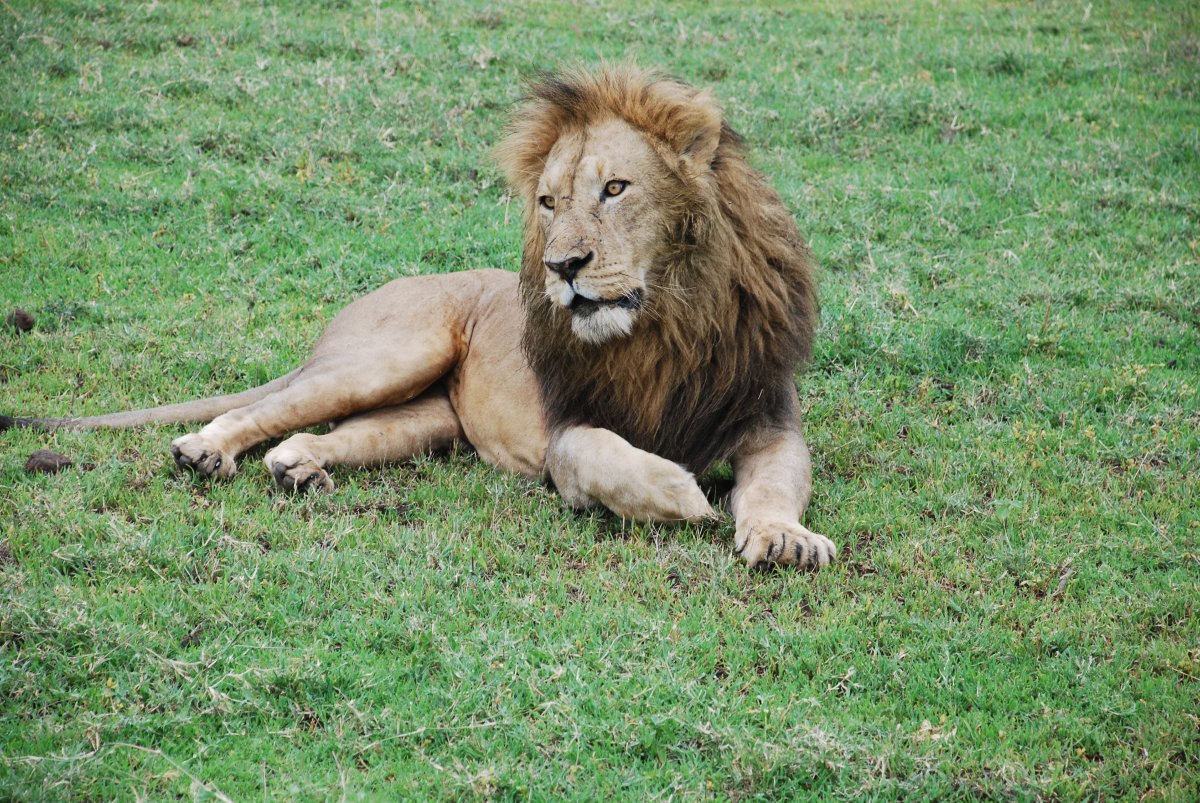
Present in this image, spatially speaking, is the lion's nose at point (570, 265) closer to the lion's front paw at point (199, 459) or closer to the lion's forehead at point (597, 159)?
the lion's forehead at point (597, 159)

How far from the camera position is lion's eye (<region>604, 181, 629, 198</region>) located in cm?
406

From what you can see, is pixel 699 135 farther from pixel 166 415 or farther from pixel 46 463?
A: pixel 46 463

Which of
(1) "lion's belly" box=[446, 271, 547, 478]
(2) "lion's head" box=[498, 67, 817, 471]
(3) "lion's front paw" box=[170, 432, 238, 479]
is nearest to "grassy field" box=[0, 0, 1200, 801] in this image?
(3) "lion's front paw" box=[170, 432, 238, 479]

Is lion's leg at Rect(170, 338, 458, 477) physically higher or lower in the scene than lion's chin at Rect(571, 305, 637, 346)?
lower

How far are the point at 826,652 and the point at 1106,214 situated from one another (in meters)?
4.88

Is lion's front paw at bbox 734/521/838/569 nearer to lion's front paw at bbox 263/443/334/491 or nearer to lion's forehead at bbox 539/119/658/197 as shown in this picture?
lion's forehead at bbox 539/119/658/197

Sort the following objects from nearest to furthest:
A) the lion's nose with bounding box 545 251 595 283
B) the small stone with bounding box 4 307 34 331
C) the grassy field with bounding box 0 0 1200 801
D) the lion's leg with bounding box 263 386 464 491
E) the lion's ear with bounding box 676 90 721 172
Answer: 1. the grassy field with bounding box 0 0 1200 801
2. the lion's nose with bounding box 545 251 595 283
3. the lion's ear with bounding box 676 90 721 172
4. the lion's leg with bounding box 263 386 464 491
5. the small stone with bounding box 4 307 34 331

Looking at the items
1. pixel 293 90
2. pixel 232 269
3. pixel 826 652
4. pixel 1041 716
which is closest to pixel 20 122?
pixel 293 90

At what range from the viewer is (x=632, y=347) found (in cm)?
423

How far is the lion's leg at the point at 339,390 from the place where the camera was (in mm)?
4688

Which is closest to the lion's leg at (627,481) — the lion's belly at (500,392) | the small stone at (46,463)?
the lion's belly at (500,392)

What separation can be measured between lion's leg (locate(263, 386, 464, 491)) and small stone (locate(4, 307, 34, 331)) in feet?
6.06

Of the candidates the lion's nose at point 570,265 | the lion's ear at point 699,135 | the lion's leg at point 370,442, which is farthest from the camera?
the lion's leg at point 370,442

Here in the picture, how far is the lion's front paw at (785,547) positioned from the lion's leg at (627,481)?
24cm
